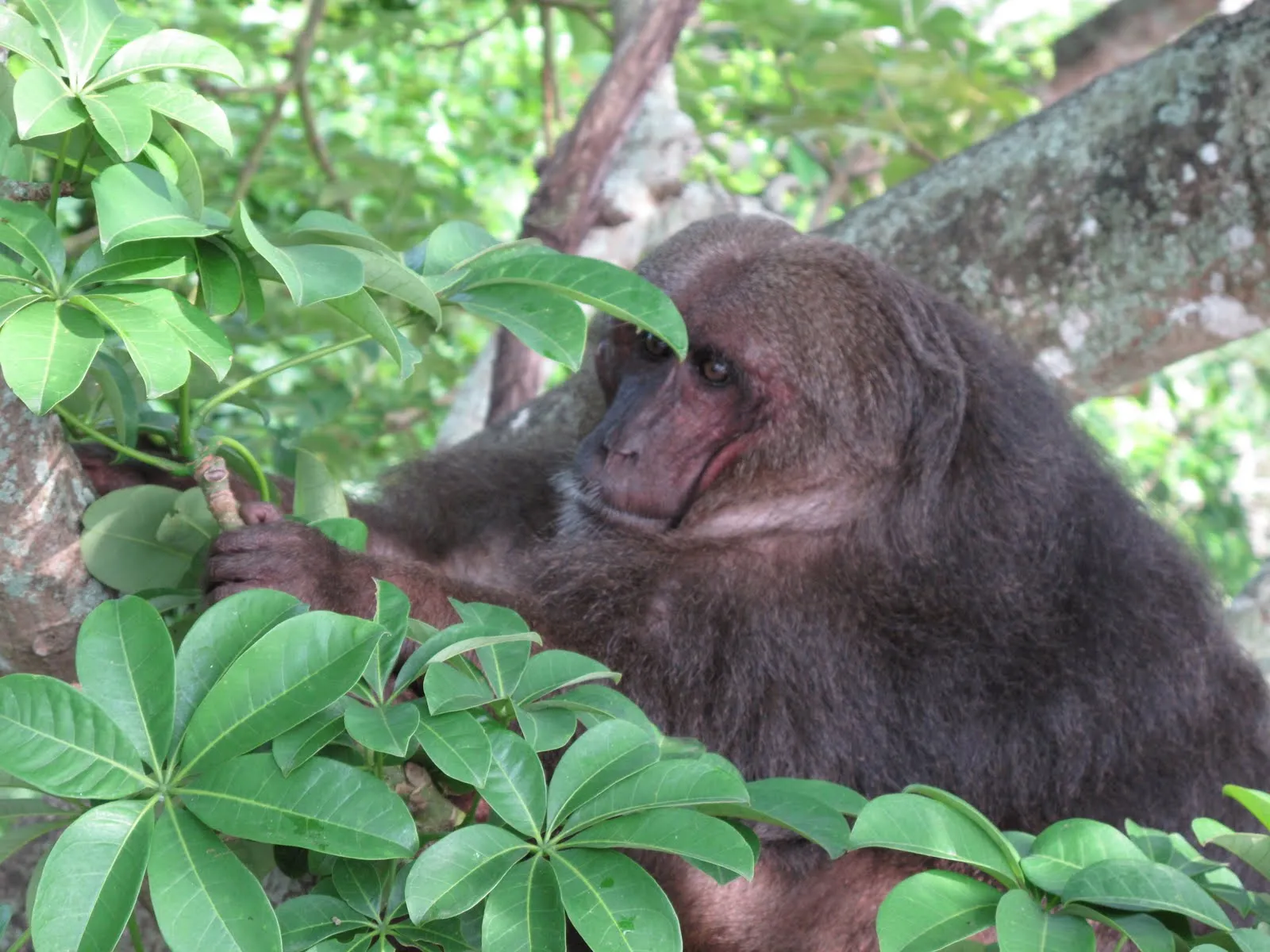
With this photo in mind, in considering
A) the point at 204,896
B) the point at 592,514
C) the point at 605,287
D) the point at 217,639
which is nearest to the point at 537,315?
the point at 605,287

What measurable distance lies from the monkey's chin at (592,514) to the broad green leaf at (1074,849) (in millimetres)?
1248

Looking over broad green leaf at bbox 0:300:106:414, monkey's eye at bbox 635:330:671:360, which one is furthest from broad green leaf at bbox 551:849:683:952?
monkey's eye at bbox 635:330:671:360

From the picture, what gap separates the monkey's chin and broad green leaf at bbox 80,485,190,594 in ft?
2.94

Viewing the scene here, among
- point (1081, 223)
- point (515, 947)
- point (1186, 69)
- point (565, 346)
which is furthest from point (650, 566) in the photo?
point (1186, 69)

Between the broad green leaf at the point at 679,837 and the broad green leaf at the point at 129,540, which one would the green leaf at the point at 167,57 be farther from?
the broad green leaf at the point at 679,837

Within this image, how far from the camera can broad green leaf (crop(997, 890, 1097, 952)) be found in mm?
1287

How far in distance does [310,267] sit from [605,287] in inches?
14.3

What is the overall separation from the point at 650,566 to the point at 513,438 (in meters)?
1.11

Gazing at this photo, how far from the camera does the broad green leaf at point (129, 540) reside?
1.82 meters

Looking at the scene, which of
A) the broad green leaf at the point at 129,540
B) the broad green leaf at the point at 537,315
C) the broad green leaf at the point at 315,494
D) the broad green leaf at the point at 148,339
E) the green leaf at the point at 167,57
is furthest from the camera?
the broad green leaf at the point at 315,494

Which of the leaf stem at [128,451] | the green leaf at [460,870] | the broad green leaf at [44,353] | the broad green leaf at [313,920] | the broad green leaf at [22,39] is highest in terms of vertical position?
the broad green leaf at [22,39]

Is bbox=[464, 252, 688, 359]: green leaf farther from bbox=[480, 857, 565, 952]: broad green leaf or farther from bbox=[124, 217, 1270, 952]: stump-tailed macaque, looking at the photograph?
bbox=[124, 217, 1270, 952]: stump-tailed macaque

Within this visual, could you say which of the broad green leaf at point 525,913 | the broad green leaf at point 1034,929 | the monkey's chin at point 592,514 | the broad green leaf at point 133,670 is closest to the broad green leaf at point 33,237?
the broad green leaf at point 133,670

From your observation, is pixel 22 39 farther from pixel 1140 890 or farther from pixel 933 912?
pixel 1140 890
